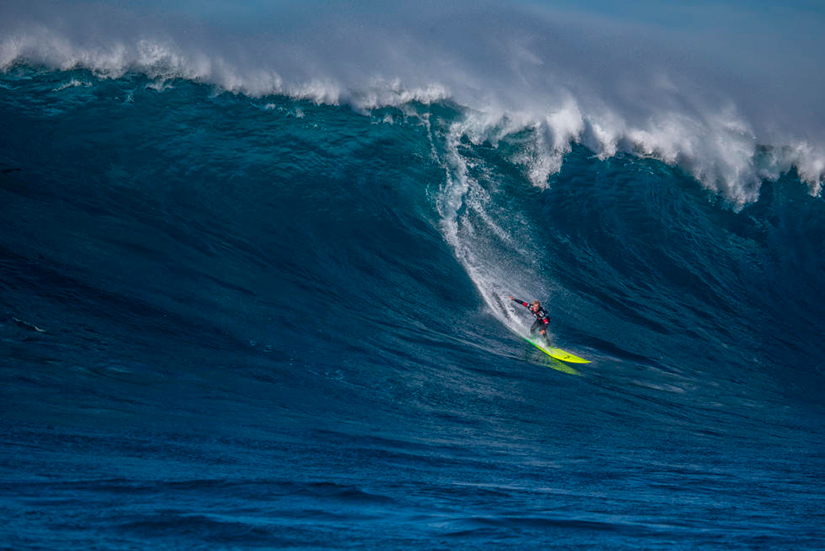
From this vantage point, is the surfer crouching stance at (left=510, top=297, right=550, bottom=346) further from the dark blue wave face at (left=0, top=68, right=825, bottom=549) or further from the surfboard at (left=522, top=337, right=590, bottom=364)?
the dark blue wave face at (left=0, top=68, right=825, bottom=549)

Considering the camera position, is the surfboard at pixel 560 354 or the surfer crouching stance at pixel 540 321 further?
the surfer crouching stance at pixel 540 321

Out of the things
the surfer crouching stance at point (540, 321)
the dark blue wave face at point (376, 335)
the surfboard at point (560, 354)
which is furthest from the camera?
the surfer crouching stance at point (540, 321)

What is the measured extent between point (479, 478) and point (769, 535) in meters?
2.45

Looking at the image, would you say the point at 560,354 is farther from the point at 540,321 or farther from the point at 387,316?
the point at 387,316

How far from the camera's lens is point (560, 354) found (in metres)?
13.1

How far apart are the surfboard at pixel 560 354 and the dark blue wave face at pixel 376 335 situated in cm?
35

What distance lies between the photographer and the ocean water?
5930 mm

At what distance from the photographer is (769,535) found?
19.5 ft

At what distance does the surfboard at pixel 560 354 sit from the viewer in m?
12.9

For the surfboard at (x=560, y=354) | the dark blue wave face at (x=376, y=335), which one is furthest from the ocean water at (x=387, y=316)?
the surfboard at (x=560, y=354)

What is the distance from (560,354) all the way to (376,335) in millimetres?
3369

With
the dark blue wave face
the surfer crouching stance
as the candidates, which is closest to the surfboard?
the surfer crouching stance

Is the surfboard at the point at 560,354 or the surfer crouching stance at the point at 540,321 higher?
the surfer crouching stance at the point at 540,321

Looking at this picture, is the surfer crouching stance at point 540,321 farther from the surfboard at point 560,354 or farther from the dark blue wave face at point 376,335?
the dark blue wave face at point 376,335
